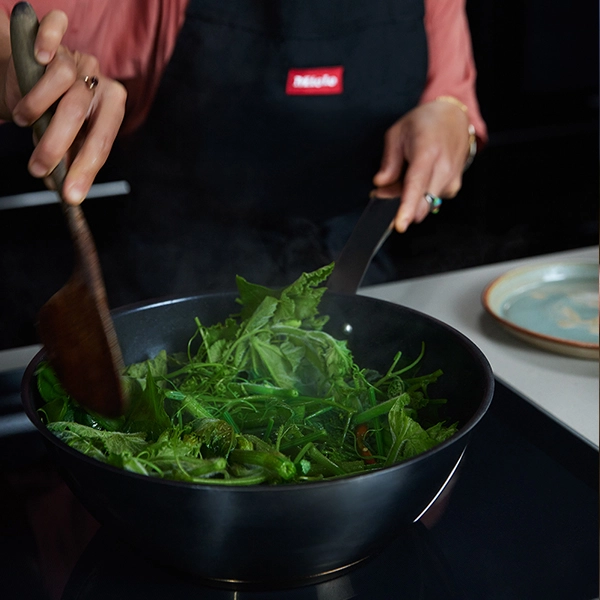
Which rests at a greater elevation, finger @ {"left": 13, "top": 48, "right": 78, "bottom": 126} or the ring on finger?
finger @ {"left": 13, "top": 48, "right": 78, "bottom": 126}

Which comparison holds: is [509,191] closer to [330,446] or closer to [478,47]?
[478,47]

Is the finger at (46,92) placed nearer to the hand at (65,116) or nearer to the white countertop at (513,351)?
the hand at (65,116)

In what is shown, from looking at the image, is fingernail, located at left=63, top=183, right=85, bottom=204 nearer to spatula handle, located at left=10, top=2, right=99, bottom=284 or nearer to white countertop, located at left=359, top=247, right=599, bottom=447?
spatula handle, located at left=10, top=2, right=99, bottom=284

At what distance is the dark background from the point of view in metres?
2.37

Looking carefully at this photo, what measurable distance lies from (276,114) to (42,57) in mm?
856

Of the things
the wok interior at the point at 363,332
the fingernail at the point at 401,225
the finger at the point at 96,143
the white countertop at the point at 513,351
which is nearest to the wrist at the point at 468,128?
the white countertop at the point at 513,351

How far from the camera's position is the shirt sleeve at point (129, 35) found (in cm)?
129

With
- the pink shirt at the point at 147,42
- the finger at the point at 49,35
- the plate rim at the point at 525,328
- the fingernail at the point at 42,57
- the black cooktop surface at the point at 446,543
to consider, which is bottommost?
the plate rim at the point at 525,328

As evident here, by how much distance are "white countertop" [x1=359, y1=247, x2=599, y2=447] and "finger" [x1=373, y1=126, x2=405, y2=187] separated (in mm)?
177

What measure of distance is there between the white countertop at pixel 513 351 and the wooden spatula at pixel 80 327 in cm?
47

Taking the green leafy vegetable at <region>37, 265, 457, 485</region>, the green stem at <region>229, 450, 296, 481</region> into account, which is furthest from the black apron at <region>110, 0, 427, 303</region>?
the green stem at <region>229, 450, 296, 481</region>

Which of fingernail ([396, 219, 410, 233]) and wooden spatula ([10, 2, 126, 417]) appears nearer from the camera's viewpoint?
wooden spatula ([10, 2, 126, 417])

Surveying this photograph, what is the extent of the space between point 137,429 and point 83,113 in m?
0.29

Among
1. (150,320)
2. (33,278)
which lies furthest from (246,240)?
(150,320)
